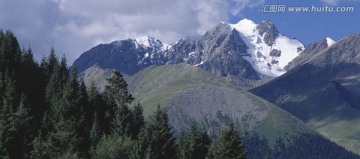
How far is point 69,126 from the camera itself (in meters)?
97.5

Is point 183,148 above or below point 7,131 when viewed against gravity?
below

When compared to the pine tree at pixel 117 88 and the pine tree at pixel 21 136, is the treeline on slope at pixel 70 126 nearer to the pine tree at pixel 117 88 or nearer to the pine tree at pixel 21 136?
the pine tree at pixel 21 136

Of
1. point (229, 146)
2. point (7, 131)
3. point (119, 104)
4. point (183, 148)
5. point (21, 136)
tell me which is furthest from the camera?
point (119, 104)

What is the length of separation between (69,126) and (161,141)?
722 inches

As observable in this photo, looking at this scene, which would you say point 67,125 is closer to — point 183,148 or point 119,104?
point 183,148

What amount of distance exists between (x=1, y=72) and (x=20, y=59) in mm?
13083

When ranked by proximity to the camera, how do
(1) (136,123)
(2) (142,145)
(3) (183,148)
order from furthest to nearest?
(1) (136,123) < (3) (183,148) < (2) (142,145)

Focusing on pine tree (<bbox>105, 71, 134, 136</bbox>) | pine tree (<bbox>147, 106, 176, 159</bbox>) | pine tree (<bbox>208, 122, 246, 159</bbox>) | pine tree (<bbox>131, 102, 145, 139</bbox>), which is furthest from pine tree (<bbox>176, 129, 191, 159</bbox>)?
pine tree (<bbox>208, 122, 246, 159</bbox>)

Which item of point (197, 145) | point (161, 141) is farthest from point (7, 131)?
point (197, 145)

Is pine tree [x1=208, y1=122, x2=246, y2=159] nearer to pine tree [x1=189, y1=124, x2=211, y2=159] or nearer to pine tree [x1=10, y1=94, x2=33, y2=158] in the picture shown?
pine tree [x1=189, y1=124, x2=211, y2=159]

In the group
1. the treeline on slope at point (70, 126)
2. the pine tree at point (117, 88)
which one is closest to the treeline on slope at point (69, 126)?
the treeline on slope at point (70, 126)

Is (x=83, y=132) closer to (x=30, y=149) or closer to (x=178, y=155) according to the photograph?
(x=30, y=149)

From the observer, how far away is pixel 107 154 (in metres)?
91.3

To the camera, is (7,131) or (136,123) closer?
(7,131)
